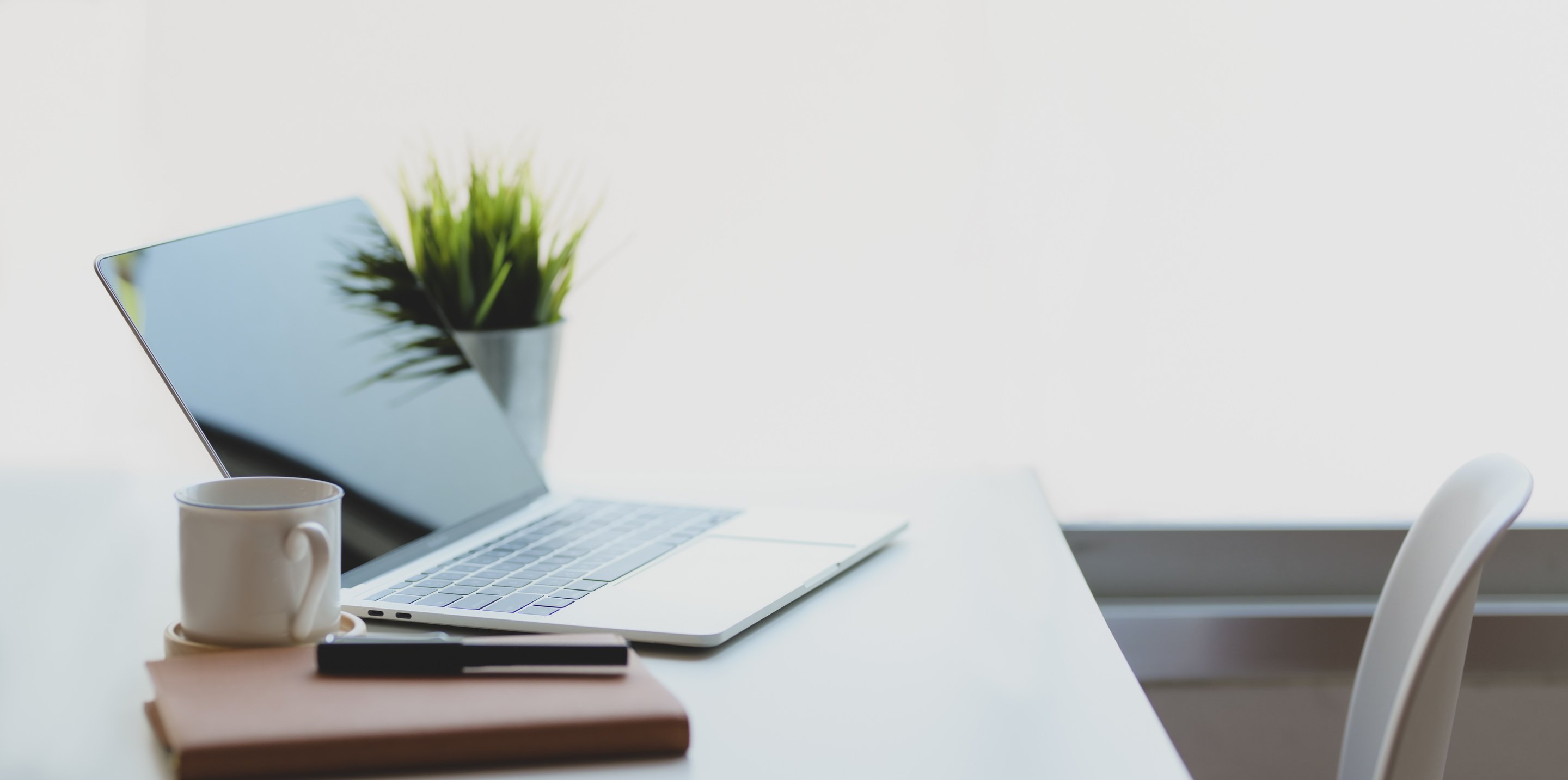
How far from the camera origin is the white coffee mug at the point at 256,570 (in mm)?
664

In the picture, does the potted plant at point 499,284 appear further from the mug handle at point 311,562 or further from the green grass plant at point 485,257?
the mug handle at point 311,562

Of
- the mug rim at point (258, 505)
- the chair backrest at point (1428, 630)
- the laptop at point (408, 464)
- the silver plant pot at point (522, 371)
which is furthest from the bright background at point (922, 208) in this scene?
the mug rim at point (258, 505)

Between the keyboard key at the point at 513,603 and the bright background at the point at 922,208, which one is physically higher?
the bright background at the point at 922,208

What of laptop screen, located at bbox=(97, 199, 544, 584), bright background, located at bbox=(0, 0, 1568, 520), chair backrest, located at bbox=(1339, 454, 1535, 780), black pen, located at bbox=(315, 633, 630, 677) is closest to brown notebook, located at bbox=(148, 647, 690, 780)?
black pen, located at bbox=(315, 633, 630, 677)

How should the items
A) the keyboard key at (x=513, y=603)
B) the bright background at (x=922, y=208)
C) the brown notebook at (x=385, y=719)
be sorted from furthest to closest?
the bright background at (x=922, y=208) → the keyboard key at (x=513, y=603) → the brown notebook at (x=385, y=719)

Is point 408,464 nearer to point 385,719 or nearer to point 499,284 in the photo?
point 499,284

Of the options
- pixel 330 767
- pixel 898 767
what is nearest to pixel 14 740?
pixel 330 767

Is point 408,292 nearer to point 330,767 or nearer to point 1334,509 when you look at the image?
point 330,767

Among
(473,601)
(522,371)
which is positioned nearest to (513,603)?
(473,601)

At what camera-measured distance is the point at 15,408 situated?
1363 mm

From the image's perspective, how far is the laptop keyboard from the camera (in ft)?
2.64

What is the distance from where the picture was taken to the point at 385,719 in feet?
1.92

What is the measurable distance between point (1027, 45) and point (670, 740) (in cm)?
96

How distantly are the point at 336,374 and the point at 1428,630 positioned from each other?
0.73 meters
